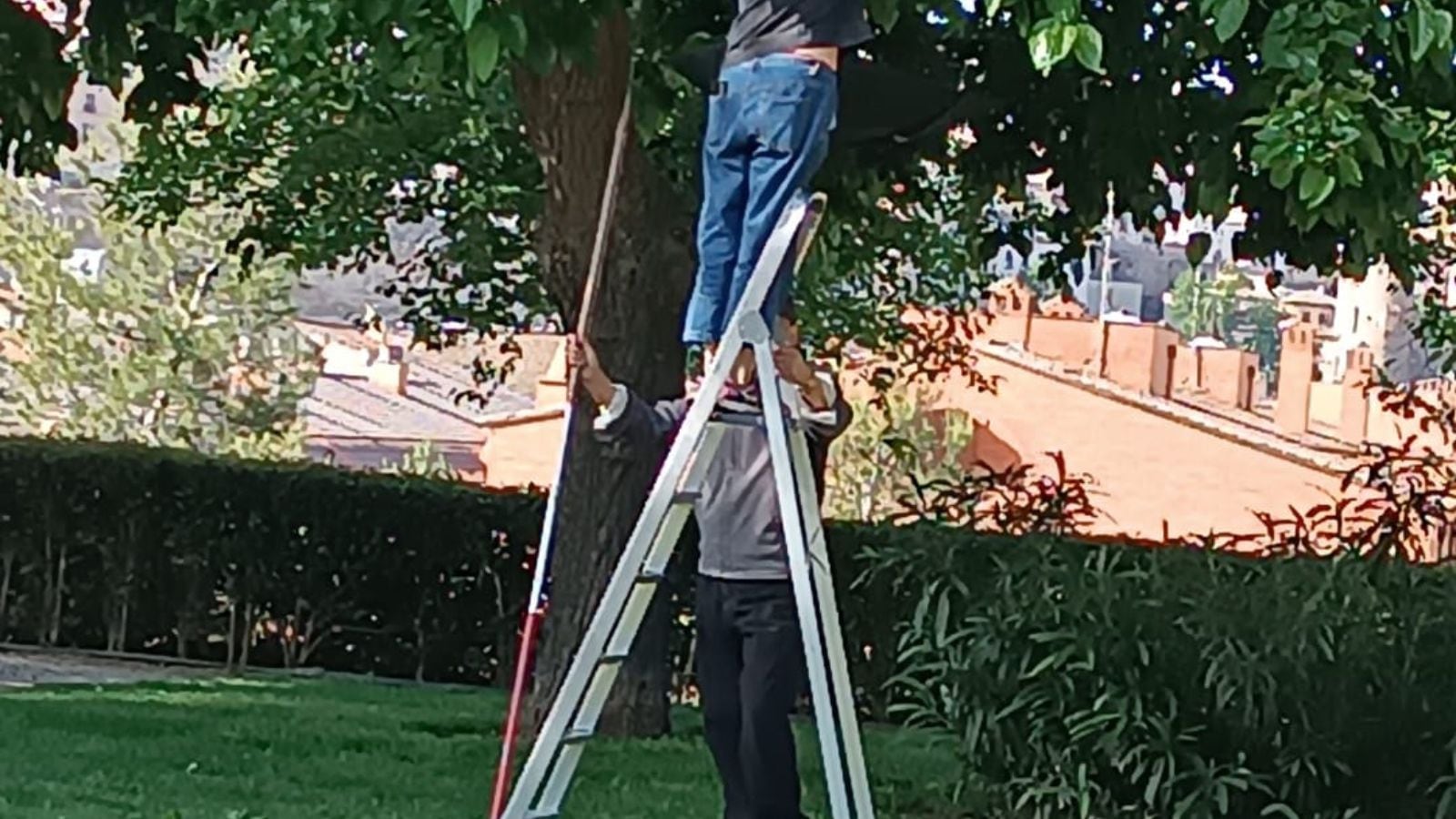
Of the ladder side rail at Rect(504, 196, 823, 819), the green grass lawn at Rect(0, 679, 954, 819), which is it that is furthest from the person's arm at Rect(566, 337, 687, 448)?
the green grass lawn at Rect(0, 679, 954, 819)

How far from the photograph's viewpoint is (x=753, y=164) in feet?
15.6

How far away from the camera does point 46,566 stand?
16.2 m

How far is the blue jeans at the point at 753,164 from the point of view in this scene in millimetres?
4707

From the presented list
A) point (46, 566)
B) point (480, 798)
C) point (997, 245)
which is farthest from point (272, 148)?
point (480, 798)

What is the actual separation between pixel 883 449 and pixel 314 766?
17938mm

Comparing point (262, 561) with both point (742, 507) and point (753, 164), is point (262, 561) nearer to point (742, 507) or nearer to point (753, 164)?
point (742, 507)

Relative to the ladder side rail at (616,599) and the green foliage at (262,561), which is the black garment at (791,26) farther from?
the green foliage at (262,561)

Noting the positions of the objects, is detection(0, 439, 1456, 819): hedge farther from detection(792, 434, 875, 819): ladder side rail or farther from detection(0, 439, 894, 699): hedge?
detection(0, 439, 894, 699): hedge

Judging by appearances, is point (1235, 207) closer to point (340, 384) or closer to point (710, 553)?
point (710, 553)

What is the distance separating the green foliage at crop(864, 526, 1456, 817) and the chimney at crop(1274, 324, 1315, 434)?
1377 inches

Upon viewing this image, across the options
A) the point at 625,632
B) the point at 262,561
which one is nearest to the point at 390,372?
the point at 262,561

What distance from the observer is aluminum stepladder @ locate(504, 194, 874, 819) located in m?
4.73

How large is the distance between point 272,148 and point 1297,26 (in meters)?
10.5

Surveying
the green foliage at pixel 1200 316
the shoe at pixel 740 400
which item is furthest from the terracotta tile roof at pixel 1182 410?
the shoe at pixel 740 400
